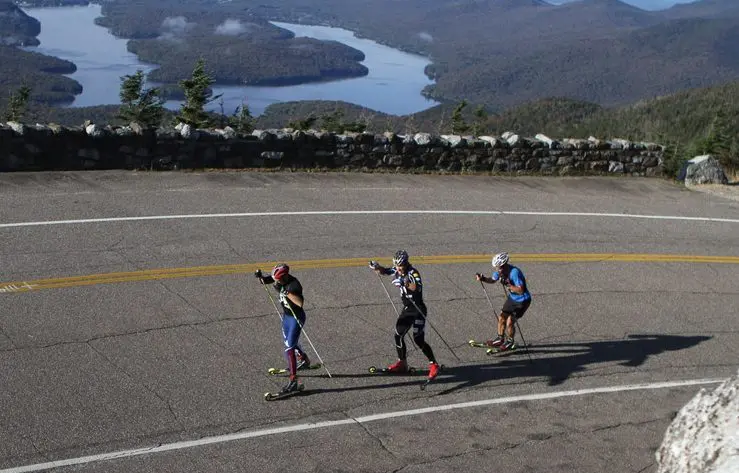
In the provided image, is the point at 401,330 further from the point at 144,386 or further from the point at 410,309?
the point at 144,386

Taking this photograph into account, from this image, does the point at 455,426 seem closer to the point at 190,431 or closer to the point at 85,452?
the point at 190,431

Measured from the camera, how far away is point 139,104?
31.6 meters

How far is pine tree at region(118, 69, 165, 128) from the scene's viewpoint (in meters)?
30.1

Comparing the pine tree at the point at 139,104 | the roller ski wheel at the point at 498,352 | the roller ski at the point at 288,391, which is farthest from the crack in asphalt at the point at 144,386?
the pine tree at the point at 139,104

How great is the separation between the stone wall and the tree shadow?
9.39 metres

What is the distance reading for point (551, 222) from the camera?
1952 centimetres

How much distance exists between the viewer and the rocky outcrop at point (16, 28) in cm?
17412

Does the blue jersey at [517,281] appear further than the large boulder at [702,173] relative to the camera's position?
No

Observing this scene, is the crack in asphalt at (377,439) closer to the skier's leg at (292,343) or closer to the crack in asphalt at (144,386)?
the skier's leg at (292,343)

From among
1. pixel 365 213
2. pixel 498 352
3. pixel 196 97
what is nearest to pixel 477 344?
pixel 498 352

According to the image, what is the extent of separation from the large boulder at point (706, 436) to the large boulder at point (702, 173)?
668 inches

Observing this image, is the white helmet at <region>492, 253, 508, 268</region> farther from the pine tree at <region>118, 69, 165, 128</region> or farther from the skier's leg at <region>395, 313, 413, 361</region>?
the pine tree at <region>118, 69, 165, 128</region>

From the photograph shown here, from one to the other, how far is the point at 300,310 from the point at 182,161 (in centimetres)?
968

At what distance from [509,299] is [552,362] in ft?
3.44
